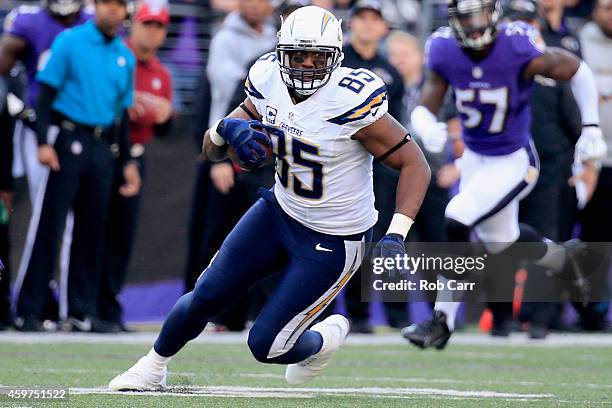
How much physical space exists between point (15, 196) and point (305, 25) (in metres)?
4.71

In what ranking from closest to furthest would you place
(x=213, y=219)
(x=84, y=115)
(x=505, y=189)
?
(x=505, y=189) → (x=84, y=115) → (x=213, y=219)

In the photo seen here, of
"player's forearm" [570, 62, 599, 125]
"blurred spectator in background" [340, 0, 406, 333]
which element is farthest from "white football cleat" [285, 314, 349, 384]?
"blurred spectator in background" [340, 0, 406, 333]

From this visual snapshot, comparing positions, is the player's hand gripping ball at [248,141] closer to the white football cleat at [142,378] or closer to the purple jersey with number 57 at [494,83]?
the white football cleat at [142,378]

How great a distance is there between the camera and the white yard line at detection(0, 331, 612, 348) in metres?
8.02

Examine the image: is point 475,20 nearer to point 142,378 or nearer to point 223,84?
point 223,84

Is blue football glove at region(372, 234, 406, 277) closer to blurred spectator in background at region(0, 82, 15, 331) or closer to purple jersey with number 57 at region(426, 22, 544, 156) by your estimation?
purple jersey with number 57 at region(426, 22, 544, 156)

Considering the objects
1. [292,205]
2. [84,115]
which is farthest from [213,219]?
[292,205]

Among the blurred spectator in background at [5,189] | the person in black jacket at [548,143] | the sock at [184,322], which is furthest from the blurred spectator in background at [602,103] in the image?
the sock at [184,322]

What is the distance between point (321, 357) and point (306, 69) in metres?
1.26

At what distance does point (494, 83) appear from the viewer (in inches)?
306

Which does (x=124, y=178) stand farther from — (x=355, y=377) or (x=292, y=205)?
(x=292, y=205)

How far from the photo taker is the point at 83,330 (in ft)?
28.4

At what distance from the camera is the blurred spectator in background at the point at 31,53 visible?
8.62m

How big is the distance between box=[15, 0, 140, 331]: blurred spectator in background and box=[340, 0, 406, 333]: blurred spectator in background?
1.55 meters
